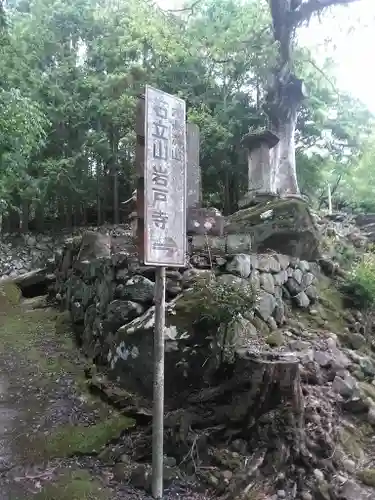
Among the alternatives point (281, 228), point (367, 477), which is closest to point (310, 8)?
point (281, 228)

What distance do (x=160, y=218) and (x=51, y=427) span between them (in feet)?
8.22

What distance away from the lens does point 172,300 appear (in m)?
4.80

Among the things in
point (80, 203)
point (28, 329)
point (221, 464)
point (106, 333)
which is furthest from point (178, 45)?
point (221, 464)

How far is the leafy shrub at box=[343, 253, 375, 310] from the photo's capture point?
6.22 m

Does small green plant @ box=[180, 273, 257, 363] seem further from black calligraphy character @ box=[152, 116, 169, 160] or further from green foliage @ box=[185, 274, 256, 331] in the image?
black calligraphy character @ box=[152, 116, 169, 160]

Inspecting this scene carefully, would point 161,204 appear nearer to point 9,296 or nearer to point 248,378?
point 248,378

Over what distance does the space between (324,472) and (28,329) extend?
5379 millimetres

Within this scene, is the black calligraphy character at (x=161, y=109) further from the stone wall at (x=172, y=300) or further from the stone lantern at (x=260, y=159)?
the stone lantern at (x=260, y=159)

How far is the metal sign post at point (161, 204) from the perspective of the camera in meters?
3.37

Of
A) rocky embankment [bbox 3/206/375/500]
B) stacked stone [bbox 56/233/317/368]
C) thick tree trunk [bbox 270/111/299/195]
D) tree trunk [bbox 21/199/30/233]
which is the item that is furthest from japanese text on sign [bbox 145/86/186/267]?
tree trunk [bbox 21/199/30/233]

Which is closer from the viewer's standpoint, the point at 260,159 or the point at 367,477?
the point at 367,477

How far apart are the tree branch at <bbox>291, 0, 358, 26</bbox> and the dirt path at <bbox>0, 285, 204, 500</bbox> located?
7.62m

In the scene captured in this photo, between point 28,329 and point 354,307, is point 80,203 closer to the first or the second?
point 28,329

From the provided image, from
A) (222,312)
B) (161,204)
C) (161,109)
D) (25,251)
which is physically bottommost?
(222,312)
